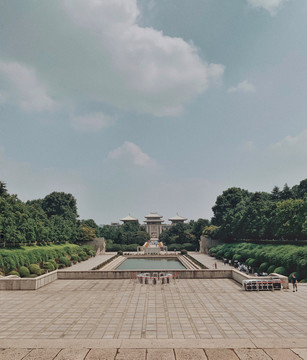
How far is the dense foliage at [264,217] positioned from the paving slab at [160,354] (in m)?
24.1

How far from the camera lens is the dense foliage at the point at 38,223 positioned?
98.7 ft

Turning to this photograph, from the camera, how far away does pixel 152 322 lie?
381 inches

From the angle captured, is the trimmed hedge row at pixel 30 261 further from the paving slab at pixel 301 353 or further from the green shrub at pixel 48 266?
the paving slab at pixel 301 353

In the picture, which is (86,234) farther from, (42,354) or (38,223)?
(42,354)

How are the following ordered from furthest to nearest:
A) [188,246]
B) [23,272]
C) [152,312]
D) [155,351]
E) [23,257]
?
[188,246] < [23,257] < [23,272] < [152,312] < [155,351]

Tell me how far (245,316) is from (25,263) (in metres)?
22.3

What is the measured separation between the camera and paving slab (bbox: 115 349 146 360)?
269 inches

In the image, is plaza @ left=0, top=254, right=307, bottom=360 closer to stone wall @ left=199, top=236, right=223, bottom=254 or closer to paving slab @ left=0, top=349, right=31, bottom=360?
paving slab @ left=0, top=349, right=31, bottom=360

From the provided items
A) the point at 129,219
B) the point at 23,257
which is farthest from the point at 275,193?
the point at 129,219

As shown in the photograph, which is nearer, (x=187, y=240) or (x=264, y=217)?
(x=264, y=217)

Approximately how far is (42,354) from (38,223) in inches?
1349

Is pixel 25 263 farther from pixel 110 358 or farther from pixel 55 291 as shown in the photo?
pixel 110 358

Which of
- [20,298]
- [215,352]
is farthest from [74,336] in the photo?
[20,298]

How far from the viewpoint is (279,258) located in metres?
24.4
